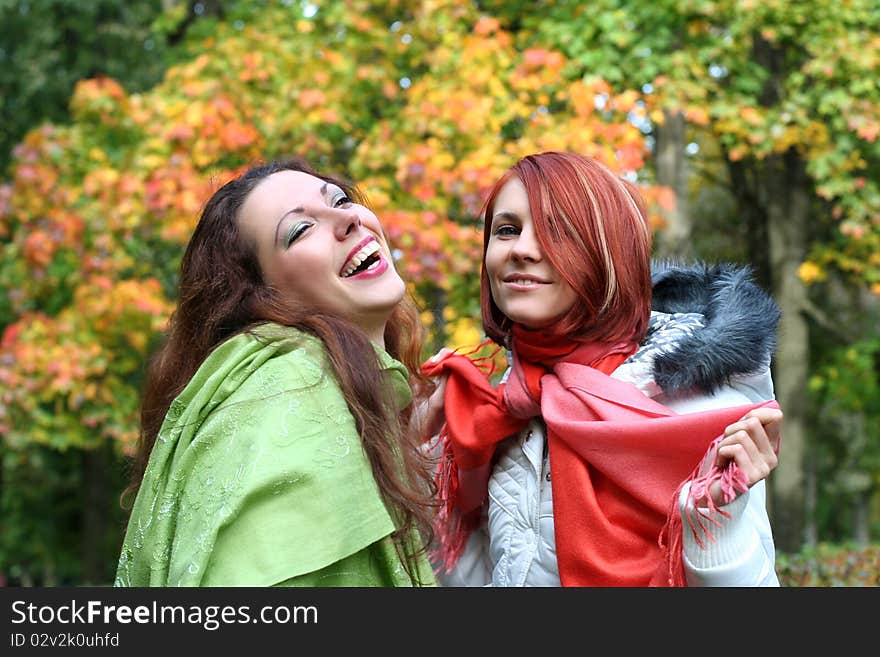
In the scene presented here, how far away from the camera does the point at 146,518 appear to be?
70.3 inches

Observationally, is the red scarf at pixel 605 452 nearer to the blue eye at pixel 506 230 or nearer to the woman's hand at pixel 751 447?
the woman's hand at pixel 751 447

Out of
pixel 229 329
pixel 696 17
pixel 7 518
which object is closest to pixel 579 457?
pixel 229 329

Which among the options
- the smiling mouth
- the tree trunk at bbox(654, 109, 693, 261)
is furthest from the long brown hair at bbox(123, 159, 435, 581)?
the tree trunk at bbox(654, 109, 693, 261)

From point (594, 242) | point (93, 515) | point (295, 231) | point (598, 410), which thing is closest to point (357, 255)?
point (295, 231)

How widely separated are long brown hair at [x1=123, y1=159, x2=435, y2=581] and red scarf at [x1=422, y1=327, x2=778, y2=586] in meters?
0.28

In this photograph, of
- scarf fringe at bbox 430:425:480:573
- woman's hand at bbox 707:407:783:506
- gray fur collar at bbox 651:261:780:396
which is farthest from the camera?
scarf fringe at bbox 430:425:480:573

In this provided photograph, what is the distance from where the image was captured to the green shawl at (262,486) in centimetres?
156

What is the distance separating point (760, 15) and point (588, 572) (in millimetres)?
5367

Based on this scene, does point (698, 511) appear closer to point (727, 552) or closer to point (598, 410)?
point (727, 552)

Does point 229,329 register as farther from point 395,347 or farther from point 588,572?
point 588,572

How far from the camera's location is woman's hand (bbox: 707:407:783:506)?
5.59ft

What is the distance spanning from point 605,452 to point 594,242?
0.45 metres

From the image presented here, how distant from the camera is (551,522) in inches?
82.0

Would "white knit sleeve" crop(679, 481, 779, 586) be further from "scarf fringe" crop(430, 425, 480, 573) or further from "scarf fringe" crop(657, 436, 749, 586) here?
"scarf fringe" crop(430, 425, 480, 573)
